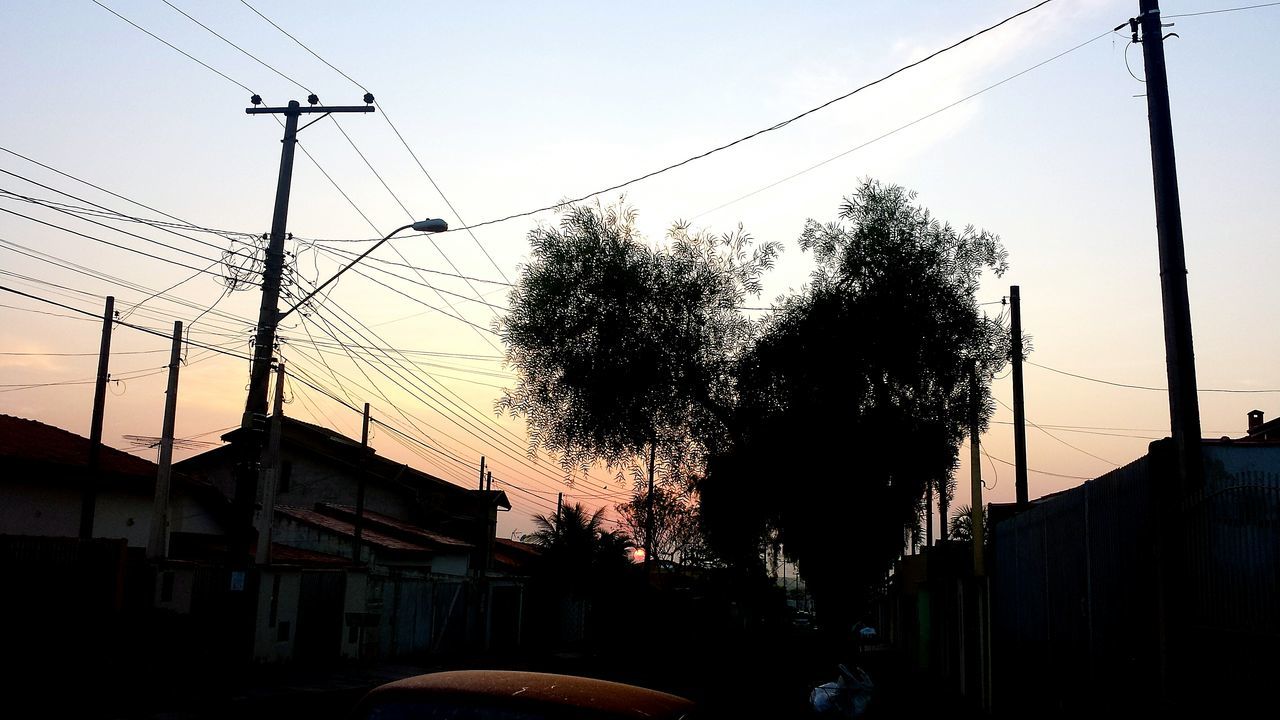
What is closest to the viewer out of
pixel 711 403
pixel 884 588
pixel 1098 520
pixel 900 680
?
pixel 1098 520

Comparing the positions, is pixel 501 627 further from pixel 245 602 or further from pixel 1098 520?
pixel 1098 520

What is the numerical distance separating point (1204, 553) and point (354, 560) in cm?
3053

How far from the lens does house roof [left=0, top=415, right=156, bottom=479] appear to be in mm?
26297

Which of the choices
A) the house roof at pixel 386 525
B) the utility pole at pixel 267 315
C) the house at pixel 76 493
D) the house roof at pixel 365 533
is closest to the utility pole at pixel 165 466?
the house at pixel 76 493

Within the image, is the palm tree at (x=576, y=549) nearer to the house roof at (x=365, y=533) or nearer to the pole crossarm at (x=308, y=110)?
the house roof at (x=365, y=533)

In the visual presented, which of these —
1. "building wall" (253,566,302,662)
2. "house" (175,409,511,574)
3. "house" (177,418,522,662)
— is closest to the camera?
"building wall" (253,566,302,662)

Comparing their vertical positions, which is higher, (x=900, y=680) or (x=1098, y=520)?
(x=1098, y=520)

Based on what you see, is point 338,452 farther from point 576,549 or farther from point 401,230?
point 401,230

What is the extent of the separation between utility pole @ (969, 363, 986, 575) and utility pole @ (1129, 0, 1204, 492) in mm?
10853

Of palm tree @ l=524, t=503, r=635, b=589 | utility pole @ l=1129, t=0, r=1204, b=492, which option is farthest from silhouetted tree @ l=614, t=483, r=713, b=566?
utility pole @ l=1129, t=0, r=1204, b=492

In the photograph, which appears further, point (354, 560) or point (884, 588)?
point (884, 588)

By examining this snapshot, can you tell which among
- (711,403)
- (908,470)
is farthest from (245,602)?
(908,470)

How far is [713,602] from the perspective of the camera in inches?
2101

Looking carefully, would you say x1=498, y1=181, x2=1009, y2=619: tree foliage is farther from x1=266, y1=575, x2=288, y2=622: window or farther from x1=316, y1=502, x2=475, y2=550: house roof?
x1=316, y1=502, x2=475, y2=550: house roof
